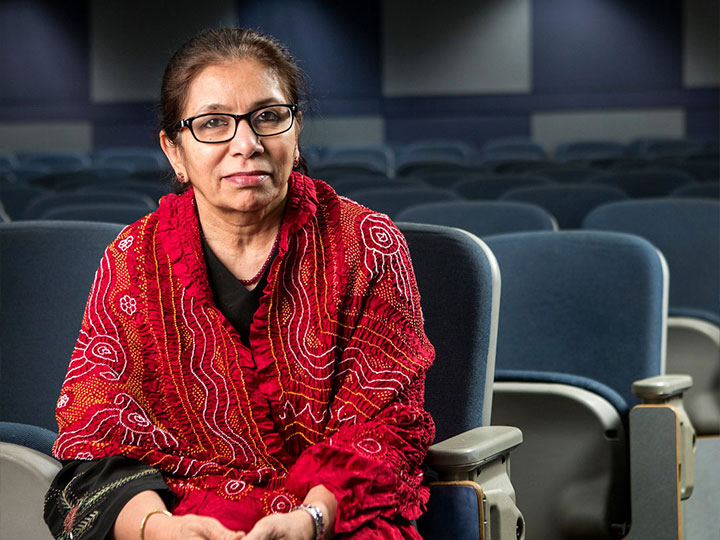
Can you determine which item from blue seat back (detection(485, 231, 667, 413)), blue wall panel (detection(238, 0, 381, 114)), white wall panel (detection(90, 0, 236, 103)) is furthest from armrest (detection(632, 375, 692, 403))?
white wall panel (detection(90, 0, 236, 103))

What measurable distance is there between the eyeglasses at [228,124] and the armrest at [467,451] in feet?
1.87

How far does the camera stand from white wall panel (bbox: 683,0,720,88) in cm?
1441

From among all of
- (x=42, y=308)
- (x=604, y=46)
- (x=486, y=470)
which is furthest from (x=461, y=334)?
(x=604, y=46)

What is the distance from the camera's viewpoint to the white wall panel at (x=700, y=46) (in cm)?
1441

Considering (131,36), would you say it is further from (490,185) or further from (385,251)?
(385,251)

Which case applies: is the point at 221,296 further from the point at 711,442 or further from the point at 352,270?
the point at 711,442

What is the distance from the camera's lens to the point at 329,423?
1527 millimetres

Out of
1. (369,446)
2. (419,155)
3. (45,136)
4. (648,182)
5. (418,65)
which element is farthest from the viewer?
(45,136)

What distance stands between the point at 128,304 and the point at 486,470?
0.63 m

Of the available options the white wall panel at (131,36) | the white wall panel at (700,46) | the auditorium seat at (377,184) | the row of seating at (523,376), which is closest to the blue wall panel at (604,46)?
the white wall panel at (700,46)

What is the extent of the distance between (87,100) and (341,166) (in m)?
8.80

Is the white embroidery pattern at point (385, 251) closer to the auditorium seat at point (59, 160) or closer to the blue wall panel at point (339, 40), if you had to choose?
the auditorium seat at point (59, 160)

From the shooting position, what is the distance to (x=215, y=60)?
1.53 meters

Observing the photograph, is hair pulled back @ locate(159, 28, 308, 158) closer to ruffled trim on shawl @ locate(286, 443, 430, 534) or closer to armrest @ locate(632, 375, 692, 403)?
ruffled trim on shawl @ locate(286, 443, 430, 534)
